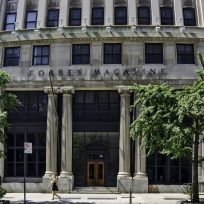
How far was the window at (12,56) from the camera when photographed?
40750 millimetres

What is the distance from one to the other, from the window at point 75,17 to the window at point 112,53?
383cm

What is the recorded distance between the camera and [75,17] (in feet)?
137

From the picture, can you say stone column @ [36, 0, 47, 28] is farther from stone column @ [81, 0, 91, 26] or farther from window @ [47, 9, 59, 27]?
stone column @ [81, 0, 91, 26]

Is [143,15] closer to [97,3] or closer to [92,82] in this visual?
[97,3]

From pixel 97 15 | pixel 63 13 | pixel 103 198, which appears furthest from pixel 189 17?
pixel 103 198

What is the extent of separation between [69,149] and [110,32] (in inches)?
428

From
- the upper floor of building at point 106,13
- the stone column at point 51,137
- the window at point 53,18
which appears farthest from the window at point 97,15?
the stone column at point 51,137

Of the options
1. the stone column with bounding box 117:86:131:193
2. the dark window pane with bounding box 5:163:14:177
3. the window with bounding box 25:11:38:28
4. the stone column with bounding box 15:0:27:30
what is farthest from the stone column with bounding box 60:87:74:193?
the stone column with bounding box 15:0:27:30

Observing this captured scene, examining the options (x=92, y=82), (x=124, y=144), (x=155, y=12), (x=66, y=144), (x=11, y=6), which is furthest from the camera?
(x=11, y=6)

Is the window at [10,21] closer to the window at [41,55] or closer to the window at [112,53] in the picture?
the window at [41,55]

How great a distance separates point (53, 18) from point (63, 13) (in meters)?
1.29

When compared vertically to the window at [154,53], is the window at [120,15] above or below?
above

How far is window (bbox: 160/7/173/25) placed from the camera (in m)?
41.0

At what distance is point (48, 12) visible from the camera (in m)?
42.1
